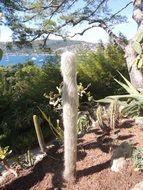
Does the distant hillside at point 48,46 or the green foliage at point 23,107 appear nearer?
the green foliage at point 23,107

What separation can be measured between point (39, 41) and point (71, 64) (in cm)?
835

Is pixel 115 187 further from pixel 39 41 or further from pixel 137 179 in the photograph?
pixel 39 41

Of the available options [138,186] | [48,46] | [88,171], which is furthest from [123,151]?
[48,46]

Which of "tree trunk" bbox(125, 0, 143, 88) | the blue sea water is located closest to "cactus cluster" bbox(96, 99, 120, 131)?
"tree trunk" bbox(125, 0, 143, 88)

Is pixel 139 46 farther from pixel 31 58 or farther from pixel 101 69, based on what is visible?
pixel 31 58

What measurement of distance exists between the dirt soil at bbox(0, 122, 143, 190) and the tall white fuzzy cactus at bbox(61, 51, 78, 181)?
18 centimetres

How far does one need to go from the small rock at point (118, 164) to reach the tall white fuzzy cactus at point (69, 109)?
0.42 m

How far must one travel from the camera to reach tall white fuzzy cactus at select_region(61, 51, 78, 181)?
3773mm

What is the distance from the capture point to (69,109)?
3875mm

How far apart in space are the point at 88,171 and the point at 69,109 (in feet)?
2.60

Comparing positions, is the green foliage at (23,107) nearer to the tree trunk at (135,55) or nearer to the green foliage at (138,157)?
the tree trunk at (135,55)

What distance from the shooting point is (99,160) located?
4402 millimetres

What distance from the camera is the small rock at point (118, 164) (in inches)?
159

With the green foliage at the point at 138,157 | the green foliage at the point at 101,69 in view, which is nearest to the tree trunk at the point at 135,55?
the green foliage at the point at 101,69
